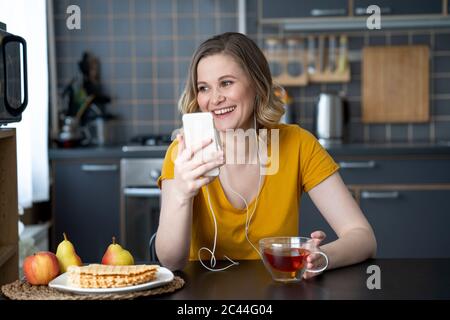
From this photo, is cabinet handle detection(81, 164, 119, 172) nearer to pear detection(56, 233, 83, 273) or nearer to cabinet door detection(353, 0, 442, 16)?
cabinet door detection(353, 0, 442, 16)

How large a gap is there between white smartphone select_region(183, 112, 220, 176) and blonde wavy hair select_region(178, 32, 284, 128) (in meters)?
0.45

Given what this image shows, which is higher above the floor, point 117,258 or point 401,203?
point 117,258

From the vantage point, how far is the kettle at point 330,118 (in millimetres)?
3814

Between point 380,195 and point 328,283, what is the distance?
2133 millimetres

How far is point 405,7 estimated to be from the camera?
12.1 ft

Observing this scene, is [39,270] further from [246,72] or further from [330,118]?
[330,118]

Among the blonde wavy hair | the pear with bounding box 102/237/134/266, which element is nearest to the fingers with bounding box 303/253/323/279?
the pear with bounding box 102/237/134/266

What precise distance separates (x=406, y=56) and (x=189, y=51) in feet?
4.13

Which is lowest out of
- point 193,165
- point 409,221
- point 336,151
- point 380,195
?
point 409,221

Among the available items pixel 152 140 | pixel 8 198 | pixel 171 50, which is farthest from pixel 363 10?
pixel 8 198

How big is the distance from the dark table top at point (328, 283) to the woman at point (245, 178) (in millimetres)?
238

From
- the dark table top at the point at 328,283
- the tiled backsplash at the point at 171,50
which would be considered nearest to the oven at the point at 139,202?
the tiled backsplash at the point at 171,50

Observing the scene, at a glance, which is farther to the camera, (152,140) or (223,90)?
(152,140)

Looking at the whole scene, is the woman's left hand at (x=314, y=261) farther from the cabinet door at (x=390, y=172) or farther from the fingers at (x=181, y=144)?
the cabinet door at (x=390, y=172)
